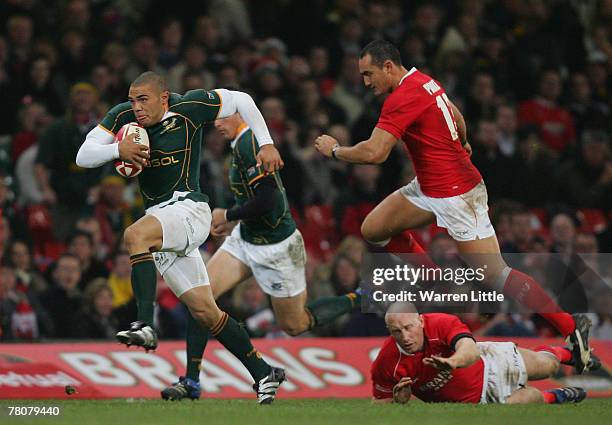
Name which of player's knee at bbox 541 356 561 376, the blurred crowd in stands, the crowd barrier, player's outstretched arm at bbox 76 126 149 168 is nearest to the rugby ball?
player's outstretched arm at bbox 76 126 149 168

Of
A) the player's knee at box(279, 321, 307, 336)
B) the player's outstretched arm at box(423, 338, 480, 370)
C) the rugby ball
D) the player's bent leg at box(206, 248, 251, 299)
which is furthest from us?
the player's knee at box(279, 321, 307, 336)

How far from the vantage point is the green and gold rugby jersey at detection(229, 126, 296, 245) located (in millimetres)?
10906

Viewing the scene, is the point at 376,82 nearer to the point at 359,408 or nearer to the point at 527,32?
the point at 359,408

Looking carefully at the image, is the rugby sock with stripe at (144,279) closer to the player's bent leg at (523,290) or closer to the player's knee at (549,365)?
the player's bent leg at (523,290)

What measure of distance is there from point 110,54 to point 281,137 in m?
2.28

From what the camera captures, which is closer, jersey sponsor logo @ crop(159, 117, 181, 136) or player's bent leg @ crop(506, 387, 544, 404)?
jersey sponsor logo @ crop(159, 117, 181, 136)

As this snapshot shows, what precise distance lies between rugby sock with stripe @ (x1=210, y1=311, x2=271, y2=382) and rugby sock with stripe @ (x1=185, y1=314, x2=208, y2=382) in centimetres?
62

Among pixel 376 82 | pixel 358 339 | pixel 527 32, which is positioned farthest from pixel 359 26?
pixel 376 82

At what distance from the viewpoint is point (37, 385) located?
11.3m

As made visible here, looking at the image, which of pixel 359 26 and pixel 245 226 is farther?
pixel 359 26

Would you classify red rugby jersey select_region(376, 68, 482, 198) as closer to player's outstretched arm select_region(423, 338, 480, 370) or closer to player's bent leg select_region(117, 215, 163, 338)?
player's outstretched arm select_region(423, 338, 480, 370)

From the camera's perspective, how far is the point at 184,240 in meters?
9.49

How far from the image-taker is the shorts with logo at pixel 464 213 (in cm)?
1005

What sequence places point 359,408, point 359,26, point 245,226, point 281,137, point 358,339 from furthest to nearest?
1. point 359,26
2. point 281,137
3. point 358,339
4. point 245,226
5. point 359,408
